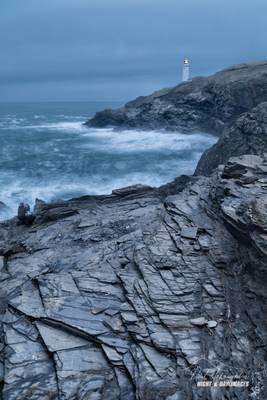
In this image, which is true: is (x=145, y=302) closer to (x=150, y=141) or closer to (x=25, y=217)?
(x=25, y=217)

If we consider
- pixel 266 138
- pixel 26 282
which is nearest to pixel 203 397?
pixel 26 282

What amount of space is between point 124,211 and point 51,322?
736cm

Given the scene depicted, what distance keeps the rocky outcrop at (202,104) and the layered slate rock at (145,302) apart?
118ft

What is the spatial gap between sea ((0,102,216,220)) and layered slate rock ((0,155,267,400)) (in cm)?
1343

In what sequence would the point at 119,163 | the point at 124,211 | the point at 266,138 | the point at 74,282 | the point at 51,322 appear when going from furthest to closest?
the point at 119,163 < the point at 266,138 < the point at 124,211 < the point at 74,282 < the point at 51,322

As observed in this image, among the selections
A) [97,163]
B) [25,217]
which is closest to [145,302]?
[25,217]

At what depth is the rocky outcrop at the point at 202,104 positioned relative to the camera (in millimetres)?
48969

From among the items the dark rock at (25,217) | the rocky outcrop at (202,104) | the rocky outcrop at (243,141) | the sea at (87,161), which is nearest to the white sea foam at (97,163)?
the sea at (87,161)

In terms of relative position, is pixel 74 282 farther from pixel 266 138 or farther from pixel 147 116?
pixel 147 116

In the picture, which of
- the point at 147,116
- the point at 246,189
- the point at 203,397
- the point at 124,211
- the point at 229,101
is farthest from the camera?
the point at 147,116

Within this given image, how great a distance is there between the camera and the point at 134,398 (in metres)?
8.16

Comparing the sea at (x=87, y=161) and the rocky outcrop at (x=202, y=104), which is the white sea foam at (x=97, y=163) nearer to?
the sea at (x=87, y=161)

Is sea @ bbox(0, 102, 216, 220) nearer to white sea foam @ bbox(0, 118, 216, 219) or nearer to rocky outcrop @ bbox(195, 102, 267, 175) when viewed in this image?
white sea foam @ bbox(0, 118, 216, 219)

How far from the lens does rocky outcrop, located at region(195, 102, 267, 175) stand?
26078 mm
